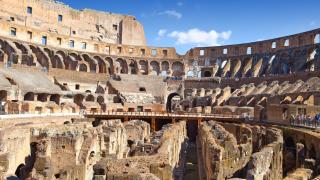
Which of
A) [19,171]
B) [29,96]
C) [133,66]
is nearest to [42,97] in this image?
[29,96]

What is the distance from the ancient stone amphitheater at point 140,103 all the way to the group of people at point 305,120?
0.10 m

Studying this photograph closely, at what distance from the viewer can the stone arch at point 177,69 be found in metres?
60.0

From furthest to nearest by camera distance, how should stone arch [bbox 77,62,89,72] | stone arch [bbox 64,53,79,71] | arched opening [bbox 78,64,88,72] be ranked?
1. arched opening [bbox 78,64,88,72]
2. stone arch [bbox 77,62,89,72]
3. stone arch [bbox 64,53,79,71]

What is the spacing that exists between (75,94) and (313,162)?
107 feet

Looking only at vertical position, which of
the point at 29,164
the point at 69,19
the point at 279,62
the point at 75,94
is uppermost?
the point at 69,19

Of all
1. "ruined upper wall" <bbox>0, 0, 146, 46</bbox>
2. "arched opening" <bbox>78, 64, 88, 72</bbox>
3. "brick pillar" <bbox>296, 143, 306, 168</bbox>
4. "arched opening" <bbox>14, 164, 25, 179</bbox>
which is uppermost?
"ruined upper wall" <bbox>0, 0, 146, 46</bbox>

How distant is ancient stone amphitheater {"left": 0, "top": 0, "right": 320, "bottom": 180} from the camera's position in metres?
12.6

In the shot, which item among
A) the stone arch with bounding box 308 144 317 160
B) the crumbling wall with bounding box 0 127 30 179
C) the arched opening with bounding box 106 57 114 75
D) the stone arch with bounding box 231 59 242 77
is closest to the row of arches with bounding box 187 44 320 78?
the stone arch with bounding box 231 59 242 77

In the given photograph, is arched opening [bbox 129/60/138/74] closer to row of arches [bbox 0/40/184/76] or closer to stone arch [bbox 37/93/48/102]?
row of arches [bbox 0/40/184/76]

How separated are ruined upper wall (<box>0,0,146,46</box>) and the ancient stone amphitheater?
194 mm

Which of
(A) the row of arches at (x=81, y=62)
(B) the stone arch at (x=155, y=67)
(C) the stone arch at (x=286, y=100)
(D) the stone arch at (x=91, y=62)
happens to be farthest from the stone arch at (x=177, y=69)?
(C) the stone arch at (x=286, y=100)

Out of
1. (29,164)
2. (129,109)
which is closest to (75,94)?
(129,109)

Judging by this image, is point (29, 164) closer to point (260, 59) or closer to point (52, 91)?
point (52, 91)

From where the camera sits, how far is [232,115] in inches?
1353
